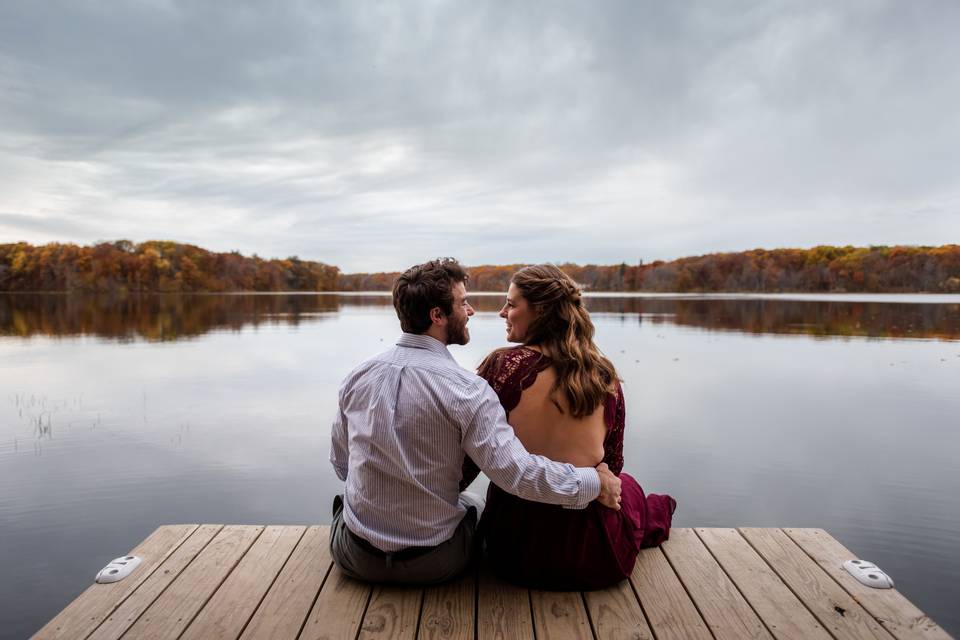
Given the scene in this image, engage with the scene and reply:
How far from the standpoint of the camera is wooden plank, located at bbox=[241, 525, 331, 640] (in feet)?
7.38

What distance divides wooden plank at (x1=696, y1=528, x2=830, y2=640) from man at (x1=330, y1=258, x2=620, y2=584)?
2.52 feet

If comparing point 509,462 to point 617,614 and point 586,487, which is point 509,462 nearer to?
point 586,487

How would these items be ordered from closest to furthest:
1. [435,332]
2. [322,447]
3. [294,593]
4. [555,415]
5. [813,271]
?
1. [435,332]
2. [555,415]
3. [294,593]
4. [322,447]
5. [813,271]

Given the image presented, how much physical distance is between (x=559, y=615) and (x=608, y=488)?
0.52 metres

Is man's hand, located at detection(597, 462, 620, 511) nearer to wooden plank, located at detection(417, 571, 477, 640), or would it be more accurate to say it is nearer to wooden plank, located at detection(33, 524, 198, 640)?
wooden plank, located at detection(417, 571, 477, 640)

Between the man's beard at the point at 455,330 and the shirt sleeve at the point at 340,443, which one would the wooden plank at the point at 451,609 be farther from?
the man's beard at the point at 455,330

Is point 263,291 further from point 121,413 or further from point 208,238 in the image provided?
point 121,413

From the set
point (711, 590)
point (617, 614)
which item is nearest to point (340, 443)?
point (617, 614)

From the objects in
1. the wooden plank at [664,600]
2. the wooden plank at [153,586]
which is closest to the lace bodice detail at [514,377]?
the wooden plank at [664,600]

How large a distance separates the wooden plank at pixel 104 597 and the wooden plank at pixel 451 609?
4.11 ft

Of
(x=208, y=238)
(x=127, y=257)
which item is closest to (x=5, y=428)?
(x=127, y=257)

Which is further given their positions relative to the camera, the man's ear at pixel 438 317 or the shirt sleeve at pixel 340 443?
the shirt sleeve at pixel 340 443

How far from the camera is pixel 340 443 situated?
2572 mm

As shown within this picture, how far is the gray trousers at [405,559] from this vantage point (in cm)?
241
